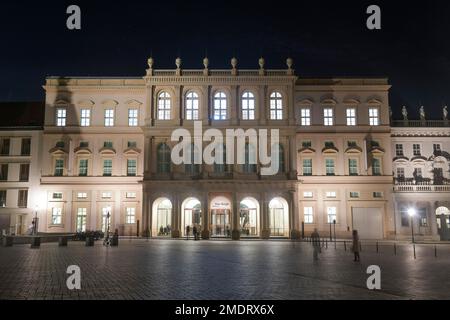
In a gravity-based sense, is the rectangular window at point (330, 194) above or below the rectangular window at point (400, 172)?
below

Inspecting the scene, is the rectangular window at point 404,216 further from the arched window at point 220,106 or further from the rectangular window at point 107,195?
the rectangular window at point 107,195

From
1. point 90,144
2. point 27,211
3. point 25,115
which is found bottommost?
point 27,211

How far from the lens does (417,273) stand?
18.3 m

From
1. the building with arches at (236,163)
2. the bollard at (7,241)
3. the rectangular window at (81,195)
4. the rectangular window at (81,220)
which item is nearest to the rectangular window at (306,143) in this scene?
the building with arches at (236,163)

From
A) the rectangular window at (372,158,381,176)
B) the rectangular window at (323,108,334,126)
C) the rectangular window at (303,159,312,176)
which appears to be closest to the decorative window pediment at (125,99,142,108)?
the rectangular window at (303,159,312,176)

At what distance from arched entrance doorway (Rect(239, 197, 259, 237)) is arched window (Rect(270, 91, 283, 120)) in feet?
32.7

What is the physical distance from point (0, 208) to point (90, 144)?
42.1 feet

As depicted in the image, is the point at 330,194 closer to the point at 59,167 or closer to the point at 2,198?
the point at 59,167

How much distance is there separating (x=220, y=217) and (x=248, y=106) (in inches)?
520

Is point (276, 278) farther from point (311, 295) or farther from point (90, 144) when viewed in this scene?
point (90, 144)

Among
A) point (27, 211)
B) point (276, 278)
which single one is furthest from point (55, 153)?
point (276, 278)

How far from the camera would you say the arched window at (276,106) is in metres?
54.7

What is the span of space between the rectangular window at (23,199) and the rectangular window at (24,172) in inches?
60.6

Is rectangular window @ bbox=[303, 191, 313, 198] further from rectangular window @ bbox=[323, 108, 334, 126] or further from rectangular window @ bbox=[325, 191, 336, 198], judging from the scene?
rectangular window @ bbox=[323, 108, 334, 126]
